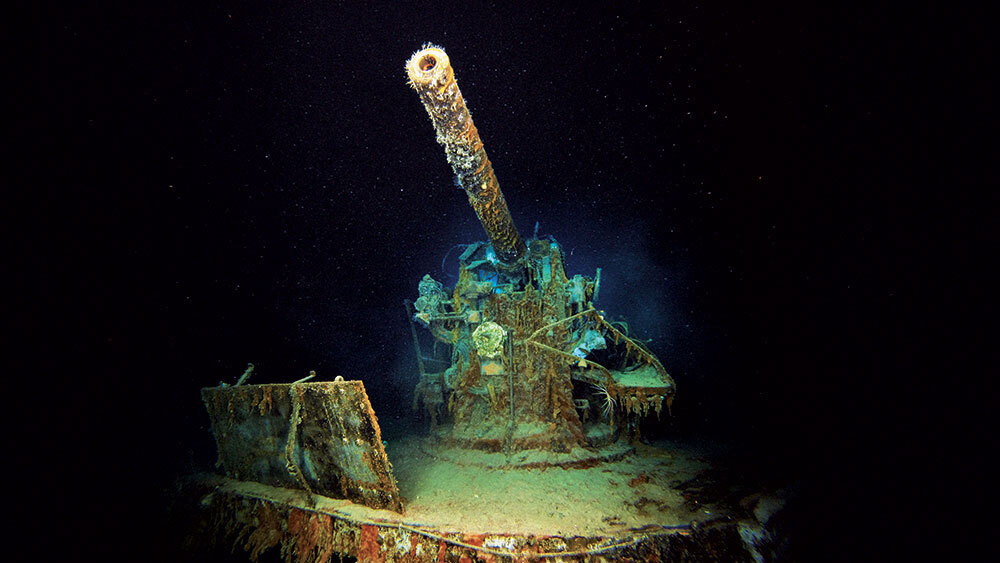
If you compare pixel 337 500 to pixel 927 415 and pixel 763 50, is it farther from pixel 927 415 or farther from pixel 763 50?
pixel 763 50

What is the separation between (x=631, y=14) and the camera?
1085 cm

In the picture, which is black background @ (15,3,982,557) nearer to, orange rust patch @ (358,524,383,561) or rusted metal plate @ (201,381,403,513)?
rusted metal plate @ (201,381,403,513)

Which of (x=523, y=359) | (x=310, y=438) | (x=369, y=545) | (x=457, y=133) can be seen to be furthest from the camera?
(x=523, y=359)

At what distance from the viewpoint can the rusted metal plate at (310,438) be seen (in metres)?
3.13

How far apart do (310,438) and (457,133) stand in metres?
3.61

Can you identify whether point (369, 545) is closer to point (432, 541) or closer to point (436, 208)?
point (432, 541)

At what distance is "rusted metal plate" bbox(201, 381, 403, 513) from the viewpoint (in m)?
3.13

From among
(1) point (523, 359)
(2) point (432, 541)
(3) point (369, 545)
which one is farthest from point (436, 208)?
(2) point (432, 541)

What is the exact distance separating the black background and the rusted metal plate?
3.74 meters

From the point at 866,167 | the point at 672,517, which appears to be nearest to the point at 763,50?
the point at 866,167

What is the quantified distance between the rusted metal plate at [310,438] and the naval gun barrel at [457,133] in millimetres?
2403

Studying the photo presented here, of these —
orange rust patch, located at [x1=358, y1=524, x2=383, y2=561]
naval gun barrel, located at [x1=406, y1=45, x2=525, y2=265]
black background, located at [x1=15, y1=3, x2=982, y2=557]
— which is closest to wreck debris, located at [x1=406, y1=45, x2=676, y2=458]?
naval gun barrel, located at [x1=406, y1=45, x2=525, y2=265]

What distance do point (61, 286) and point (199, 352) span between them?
4367mm

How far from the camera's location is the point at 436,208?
15.3 metres
